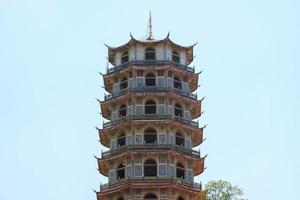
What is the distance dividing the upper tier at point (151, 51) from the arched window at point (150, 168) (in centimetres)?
941

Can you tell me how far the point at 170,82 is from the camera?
55938mm

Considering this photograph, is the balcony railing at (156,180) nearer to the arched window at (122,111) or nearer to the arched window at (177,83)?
the arched window at (122,111)

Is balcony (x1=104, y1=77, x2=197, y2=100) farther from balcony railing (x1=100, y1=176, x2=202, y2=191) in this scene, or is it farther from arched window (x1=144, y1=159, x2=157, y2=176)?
balcony railing (x1=100, y1=176, x2=202, y2=191)

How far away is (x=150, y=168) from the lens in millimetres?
52219

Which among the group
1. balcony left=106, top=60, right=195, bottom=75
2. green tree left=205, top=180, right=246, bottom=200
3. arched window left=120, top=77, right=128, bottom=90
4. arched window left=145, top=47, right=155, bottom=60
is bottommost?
green tree left=205, top=180, right=246, bottom=200

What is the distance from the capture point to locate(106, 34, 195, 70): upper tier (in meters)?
56.7

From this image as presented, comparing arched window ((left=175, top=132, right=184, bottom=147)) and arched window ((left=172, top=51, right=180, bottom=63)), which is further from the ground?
arched window ((left=172, top=51, right=180, bottom=63))

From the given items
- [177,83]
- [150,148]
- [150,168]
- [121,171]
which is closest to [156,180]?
[150,168]

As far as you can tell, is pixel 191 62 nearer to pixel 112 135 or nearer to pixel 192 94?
pixel 192 94

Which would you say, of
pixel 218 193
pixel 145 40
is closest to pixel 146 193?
pixel 218 193

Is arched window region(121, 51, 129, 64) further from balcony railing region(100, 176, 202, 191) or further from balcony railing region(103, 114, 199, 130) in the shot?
balcony railing region(100, 176, 202, 191)

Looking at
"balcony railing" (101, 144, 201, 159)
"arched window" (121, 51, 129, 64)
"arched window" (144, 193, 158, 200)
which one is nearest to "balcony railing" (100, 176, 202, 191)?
"arched window" (144, 193, 158, 200)

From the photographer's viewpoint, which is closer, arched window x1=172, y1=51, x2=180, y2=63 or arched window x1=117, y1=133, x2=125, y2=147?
arched window x1=117, y1=133, x2=125, y2=147

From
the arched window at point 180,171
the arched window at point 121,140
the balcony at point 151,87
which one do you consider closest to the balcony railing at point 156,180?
the arched window at point 180,171
